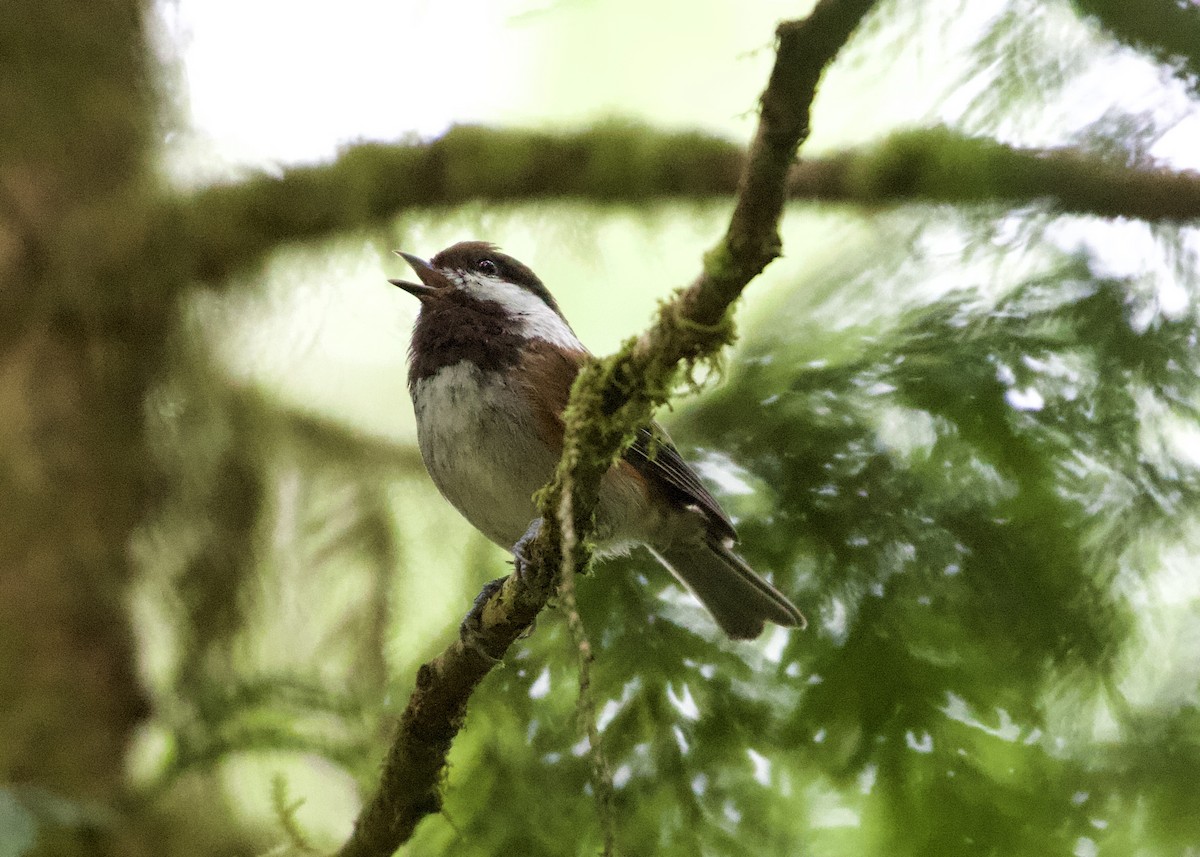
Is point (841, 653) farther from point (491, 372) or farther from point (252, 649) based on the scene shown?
point (252, 649)

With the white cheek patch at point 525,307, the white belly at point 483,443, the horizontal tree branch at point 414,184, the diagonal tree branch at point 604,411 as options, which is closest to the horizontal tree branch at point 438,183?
the horizontal tree branch at point 414,184

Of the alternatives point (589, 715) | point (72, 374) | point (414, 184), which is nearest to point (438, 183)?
point (414, 184)

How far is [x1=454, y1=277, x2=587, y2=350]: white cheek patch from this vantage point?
2607 millimetres

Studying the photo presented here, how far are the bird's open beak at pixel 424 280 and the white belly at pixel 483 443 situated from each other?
9.6 inches

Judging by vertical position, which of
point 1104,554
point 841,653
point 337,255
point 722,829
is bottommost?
point 722,829

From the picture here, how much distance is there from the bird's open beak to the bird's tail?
909mm

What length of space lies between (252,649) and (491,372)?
1.29m

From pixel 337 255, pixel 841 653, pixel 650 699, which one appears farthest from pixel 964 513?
pixel 337 255

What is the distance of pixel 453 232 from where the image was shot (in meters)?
3.16

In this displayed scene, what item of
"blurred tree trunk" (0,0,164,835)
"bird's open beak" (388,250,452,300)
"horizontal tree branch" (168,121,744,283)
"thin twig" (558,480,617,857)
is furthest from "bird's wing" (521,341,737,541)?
"blurred tree trunk" (0,0,164,835)

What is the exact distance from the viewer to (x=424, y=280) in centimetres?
271

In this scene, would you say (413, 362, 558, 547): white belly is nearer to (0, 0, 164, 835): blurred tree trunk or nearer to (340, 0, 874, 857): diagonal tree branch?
(340, 0, 874, 857): diagonal tree branch

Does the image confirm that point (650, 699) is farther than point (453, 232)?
No

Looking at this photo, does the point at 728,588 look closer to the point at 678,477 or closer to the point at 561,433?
the point at 678,477
